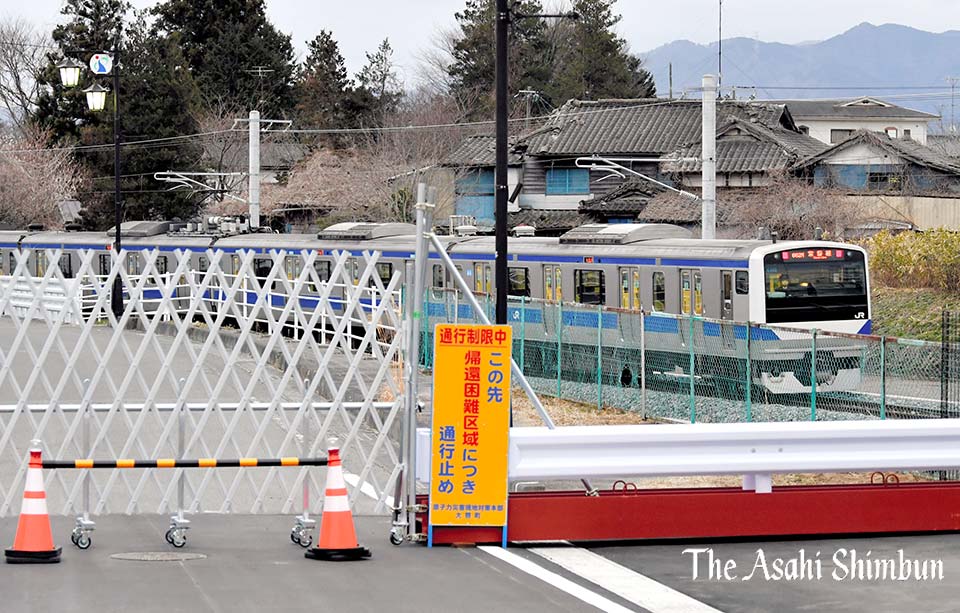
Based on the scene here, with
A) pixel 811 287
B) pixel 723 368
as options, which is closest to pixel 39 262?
pixel 811 287

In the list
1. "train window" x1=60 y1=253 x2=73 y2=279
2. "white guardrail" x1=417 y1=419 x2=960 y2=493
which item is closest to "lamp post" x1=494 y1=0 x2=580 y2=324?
"white guardrail" x1=417 y1=419 x2=960 y2=493

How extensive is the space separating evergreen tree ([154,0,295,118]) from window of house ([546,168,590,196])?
23.4 metres

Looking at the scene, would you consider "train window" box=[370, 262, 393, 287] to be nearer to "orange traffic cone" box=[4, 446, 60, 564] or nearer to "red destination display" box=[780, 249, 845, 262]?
"red destination display" box=[780, 249, 845, 262]

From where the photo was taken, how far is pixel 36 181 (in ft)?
207

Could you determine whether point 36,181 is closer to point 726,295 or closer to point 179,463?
point 726,295

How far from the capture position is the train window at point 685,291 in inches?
987

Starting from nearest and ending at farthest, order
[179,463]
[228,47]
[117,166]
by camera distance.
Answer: [179,463] → [117,166] → [228,47]

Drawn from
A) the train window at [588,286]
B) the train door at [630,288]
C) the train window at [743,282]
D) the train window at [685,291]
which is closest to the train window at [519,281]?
the train window at [588,286]

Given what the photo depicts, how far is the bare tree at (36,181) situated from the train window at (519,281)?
37165 mm

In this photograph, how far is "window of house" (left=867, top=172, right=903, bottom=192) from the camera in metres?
51.2

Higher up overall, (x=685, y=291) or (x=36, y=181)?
(x=36, y=181)

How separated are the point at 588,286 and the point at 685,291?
304 centimetres

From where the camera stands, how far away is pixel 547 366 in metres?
24.0

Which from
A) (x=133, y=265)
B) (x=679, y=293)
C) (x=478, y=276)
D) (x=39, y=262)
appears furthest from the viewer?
(x=39, y=262)
